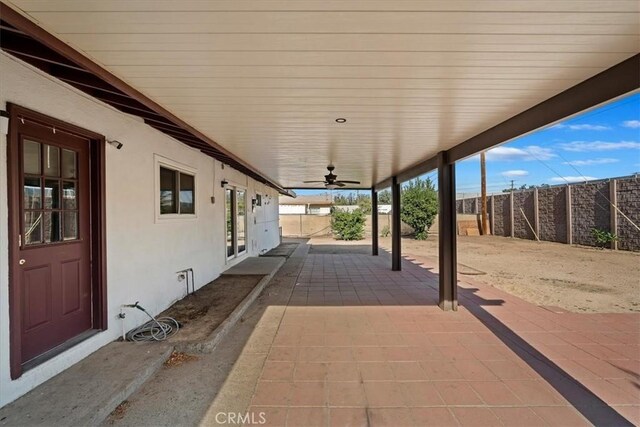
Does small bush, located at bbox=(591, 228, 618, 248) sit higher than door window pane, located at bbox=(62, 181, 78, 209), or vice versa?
door window pane, located at bbox=(62, 181, 78, 209)

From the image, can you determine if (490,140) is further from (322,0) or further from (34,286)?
(34,286)

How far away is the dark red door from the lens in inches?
103

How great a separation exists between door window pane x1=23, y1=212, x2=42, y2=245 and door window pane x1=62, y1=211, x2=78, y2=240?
29 centimetres

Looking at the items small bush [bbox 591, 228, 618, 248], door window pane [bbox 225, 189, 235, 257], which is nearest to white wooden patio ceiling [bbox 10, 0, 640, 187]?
door window pane [bbox 225, 189, 235, 257]

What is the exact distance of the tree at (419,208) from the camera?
59.3ft

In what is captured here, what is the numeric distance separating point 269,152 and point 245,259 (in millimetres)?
4497

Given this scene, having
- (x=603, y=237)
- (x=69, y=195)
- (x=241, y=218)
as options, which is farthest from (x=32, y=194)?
(x=603, y=237)

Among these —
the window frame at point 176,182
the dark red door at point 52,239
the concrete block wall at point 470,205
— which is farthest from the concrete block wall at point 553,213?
the dark red door at point 52,239

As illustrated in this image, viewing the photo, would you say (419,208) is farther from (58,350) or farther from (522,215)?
(58,350)

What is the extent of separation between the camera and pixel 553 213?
48.5 feet

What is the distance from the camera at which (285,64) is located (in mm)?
2363

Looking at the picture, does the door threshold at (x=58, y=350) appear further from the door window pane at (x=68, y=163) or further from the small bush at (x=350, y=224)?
the small bush at (x=350, y=224)

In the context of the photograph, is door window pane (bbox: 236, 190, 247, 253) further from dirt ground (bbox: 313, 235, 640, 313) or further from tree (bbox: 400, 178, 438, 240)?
tree (bbox: 400, 178, 438, 240)

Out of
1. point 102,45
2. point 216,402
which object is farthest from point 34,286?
point 102,45
